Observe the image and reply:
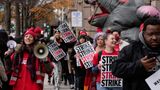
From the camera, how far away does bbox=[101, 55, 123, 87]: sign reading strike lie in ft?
27.1

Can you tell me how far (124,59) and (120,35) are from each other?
3.51 meters

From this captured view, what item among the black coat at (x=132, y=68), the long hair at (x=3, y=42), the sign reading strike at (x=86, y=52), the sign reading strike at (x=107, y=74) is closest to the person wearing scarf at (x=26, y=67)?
the long hair at (x=3, y=42)

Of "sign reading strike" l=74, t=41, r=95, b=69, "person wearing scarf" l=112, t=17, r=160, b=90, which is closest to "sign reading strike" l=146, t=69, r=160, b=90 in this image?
"person wearing scarf" l=112, t=17, r=160, b=90

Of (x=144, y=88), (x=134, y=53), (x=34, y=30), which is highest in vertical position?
(x=34, y=30)

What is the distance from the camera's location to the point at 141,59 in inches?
178

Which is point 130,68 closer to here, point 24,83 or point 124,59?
point 124,59

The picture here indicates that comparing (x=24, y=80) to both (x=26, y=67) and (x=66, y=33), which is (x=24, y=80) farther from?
(x=66, y=33)

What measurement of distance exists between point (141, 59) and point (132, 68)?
13 cm

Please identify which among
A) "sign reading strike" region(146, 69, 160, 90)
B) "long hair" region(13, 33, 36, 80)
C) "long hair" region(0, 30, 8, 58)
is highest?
"long hair" region(0, 30, 8, 58)

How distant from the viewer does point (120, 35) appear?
8.24 metres

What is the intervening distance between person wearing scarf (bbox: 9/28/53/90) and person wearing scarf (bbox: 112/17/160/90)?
3812 millimetres

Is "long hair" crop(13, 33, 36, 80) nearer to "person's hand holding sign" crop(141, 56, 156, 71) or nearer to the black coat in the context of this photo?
the black coat

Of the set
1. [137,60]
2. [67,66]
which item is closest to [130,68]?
[137,60]

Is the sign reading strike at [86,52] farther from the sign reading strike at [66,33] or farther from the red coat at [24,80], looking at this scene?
the sign reading strike at [66,33]
